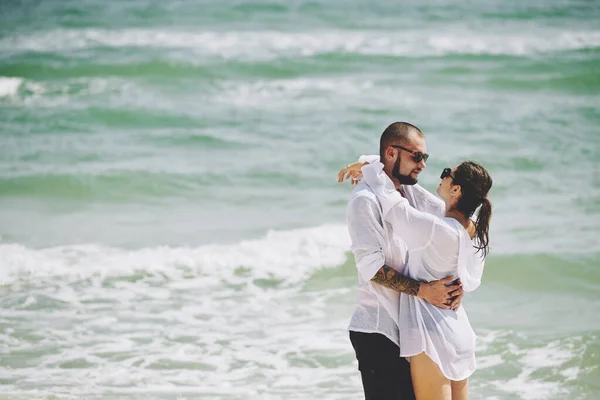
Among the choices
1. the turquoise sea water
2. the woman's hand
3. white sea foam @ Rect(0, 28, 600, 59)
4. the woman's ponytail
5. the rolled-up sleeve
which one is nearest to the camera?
the rolled-up sleeve

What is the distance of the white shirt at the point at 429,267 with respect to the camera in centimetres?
366

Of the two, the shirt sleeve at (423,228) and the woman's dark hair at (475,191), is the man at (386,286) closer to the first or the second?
the shirt sleeve at (423,228)

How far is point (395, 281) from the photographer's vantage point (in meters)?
3.65

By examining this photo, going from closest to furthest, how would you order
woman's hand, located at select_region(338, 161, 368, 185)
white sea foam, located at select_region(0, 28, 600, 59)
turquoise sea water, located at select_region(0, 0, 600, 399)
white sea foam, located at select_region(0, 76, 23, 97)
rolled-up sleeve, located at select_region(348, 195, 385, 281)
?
rolled-up sleeve, located at select_region(348, 195, 385, 281) → woman's hand, located at select_region(338, 161, 368, 185) → turquoise sea water, located at select_region(0, 0, 600, 399) → white sea foam, located at select_region(0, 76, 23, 97) → white sea foam, located at select_region(0, 28, 600, 59)

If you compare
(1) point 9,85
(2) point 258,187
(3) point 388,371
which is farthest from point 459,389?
(1) point 9,85

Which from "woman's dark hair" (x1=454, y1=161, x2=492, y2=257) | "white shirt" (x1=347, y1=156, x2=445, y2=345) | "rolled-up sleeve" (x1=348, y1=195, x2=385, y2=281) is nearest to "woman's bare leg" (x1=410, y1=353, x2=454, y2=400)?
"white shirt" (x1=347, y1=156, x2=445, y2=345)

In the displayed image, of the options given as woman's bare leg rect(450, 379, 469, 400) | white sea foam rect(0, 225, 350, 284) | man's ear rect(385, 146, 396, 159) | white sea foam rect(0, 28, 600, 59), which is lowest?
woman's bare leg rect(450, 379, 469, 400)

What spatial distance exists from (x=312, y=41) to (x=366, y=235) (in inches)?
795

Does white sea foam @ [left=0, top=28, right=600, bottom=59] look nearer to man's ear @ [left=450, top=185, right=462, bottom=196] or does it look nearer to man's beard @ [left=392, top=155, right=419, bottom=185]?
man's beard @ [left=392, top=155, right=419, bottom=185]

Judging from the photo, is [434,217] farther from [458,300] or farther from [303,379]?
[303,379]

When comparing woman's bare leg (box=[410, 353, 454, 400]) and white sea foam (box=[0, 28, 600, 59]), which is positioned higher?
white sea foam (box=[0, 28, 600, 59])

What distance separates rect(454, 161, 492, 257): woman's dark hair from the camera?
144 inches

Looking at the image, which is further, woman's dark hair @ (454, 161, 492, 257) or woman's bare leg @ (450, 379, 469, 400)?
woman's bare leg @ (450, 379, 469, 400)

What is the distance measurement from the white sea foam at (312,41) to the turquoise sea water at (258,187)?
0.12 m
